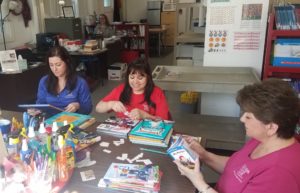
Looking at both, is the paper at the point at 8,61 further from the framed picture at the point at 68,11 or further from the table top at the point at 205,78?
the framed picture at the point at 68,11

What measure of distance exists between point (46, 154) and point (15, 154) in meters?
0.19

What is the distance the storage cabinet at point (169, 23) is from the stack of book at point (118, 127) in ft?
24.9

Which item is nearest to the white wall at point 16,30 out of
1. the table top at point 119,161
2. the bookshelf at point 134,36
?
the bookshelf at point 134,36

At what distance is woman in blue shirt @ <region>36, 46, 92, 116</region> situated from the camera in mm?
2125

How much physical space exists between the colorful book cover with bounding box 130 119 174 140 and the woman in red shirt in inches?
10.4

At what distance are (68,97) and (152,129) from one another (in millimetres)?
939

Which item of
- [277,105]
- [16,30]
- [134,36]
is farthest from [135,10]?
[277,105]

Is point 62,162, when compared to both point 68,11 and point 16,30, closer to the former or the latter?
point 16,30

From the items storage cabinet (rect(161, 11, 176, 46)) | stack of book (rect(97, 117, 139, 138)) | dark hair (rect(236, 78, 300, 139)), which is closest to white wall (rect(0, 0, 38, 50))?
stack of book (rect(97, 117, 139, 138))

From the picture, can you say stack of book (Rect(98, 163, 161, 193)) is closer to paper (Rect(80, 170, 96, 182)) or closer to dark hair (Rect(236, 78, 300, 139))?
paper (Rect(80, 170, 96, 182))

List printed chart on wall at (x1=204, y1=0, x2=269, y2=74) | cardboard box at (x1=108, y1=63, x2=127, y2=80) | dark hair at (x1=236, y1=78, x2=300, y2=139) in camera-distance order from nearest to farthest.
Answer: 1. dark hair at (x1=236, y1=78, x2=300, y2=139)
2. printed chart on wall at (x1=204, y1=0, x2=269, y2=74)
3. cardboard box at (x1=108, y1=63, x2=127, y2=80)

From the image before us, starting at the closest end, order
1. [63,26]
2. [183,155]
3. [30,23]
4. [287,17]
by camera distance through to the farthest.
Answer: [183,155], [287,17], [30,23], [63,26]

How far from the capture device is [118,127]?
160cm

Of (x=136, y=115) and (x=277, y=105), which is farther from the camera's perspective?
(x=136, y=115)
